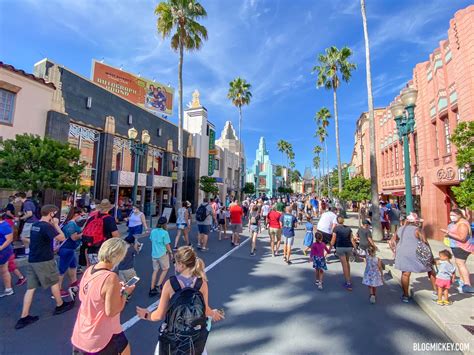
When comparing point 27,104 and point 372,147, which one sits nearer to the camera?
point 27,104

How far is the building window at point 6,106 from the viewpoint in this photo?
10.4 m

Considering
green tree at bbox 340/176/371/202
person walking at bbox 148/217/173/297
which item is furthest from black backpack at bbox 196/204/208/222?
green tree at bbox 340/176/371/202

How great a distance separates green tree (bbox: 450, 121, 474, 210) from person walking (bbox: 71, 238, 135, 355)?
7764 millimetres

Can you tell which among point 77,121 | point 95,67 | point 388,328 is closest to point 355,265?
point 388,328

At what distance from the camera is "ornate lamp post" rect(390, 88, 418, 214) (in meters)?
7.34

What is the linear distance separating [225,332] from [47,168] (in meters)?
8.12

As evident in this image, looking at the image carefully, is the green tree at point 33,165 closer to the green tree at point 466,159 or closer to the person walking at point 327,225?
the person walking at point 327,225

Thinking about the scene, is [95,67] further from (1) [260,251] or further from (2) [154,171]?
(1) [260,251]

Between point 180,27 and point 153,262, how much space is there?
599 inches

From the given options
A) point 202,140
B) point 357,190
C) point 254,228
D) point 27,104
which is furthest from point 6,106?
point 357,190

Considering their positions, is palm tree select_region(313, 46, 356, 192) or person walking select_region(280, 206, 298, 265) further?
palm tree select_region(313, 46, 356, 192)

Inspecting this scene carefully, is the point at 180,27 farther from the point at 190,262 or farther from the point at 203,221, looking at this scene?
the point at 190,262

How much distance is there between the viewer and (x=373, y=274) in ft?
15.9

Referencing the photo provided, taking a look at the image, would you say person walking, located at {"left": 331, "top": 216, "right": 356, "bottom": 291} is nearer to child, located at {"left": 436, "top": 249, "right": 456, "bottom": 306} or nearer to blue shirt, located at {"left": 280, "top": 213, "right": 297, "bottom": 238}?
child, located at {"left": 436, "top": 249, "right": 456, "bottom": 306}
